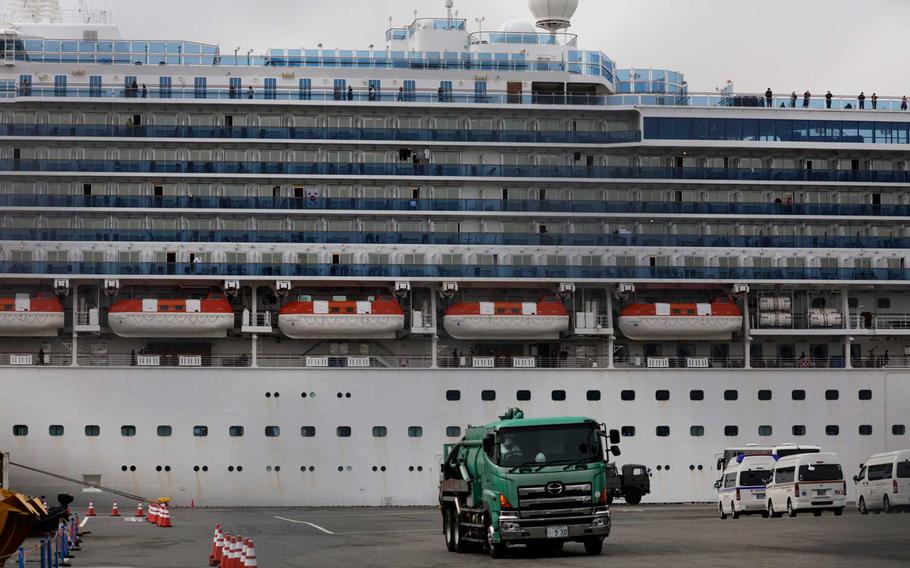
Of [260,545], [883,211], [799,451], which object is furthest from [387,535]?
[883,211]

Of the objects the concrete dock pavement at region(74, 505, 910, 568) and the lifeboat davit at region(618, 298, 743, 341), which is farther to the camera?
the lifeboat davit at region(618, 298, 743, 341)

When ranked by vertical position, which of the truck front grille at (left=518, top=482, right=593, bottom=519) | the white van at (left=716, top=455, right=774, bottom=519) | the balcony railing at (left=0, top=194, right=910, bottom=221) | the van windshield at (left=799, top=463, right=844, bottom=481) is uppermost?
the balcony railing at (left=0, top=194, right=910, bottom=221)

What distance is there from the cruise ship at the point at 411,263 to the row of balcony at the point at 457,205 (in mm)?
104

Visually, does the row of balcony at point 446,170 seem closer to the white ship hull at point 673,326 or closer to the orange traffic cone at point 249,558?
the white ship hull at point 673,326

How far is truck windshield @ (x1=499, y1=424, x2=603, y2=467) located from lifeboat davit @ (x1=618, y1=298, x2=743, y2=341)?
26542 mm

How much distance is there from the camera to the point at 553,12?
2384 inches

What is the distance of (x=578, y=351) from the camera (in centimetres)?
5650

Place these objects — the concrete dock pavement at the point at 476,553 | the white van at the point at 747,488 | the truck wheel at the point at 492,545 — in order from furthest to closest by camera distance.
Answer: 1. the white van at the point at 747,488
2. the truck wheel at the point at 492,545
3. the concrete dock pavement at the point at 476,553

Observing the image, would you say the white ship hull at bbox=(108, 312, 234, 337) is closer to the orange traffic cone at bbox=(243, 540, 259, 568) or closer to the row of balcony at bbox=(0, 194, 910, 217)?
the row of balcony at bbox=(0, 194, 910, 217)

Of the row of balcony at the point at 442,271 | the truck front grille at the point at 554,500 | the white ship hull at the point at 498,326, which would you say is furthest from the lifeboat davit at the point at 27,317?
the truck front grille at the point at 554,500

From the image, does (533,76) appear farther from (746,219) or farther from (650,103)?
(746,219)

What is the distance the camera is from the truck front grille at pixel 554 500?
1121 inches

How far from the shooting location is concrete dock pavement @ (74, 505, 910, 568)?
2644 centimetres

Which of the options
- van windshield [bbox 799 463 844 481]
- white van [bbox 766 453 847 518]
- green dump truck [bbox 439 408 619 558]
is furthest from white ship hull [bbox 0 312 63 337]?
green dump truck [bbox 439 408 619 558]
